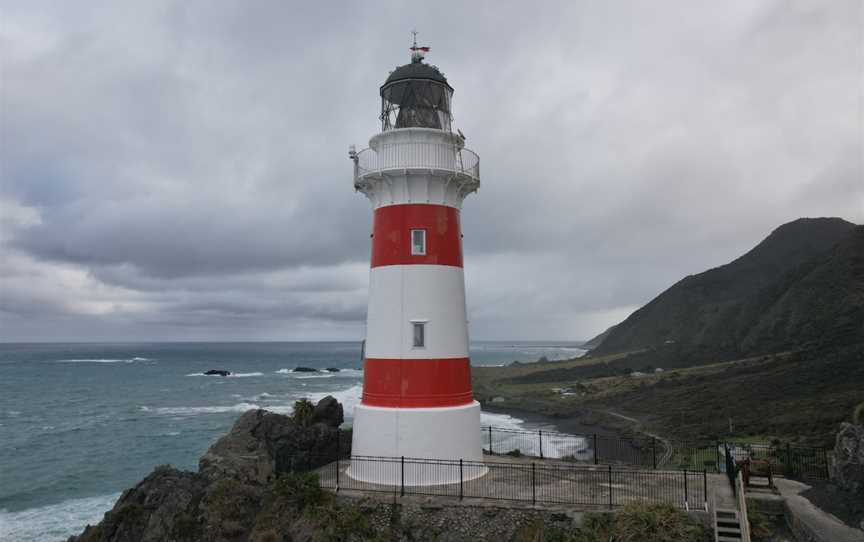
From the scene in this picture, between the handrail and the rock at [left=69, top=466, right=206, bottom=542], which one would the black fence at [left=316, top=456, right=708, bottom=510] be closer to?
the handrail

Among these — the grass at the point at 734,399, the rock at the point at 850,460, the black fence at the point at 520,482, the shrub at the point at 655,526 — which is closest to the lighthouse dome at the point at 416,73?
the black fence at the point at 520,482

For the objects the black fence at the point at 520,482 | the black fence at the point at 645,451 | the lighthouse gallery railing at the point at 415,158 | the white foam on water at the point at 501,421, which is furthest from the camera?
the white foam on water at the point at 501,421

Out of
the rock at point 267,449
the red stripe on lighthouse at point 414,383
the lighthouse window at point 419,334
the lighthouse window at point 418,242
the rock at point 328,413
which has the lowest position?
the rock at point 267,449

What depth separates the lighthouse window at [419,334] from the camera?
14391 millimetres

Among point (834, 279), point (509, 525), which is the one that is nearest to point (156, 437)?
point (509, 525)

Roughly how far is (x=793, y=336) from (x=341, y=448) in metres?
49.5

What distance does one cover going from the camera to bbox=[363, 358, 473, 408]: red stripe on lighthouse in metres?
14.3

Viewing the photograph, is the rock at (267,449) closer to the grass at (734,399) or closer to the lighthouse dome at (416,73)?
the lighthouse dome at (416,73)

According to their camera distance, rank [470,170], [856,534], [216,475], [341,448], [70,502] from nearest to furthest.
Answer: [856,534] < [216,475] < [470,170] < [341,448] < [70,502]

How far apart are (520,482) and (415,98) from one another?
909cm

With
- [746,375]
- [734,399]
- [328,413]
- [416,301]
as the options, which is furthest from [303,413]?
[746,375]

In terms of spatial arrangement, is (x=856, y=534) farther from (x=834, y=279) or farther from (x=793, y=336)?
(x=834, y=279)

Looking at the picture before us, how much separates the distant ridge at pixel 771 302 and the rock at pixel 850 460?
120 ft

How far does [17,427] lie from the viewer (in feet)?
156
